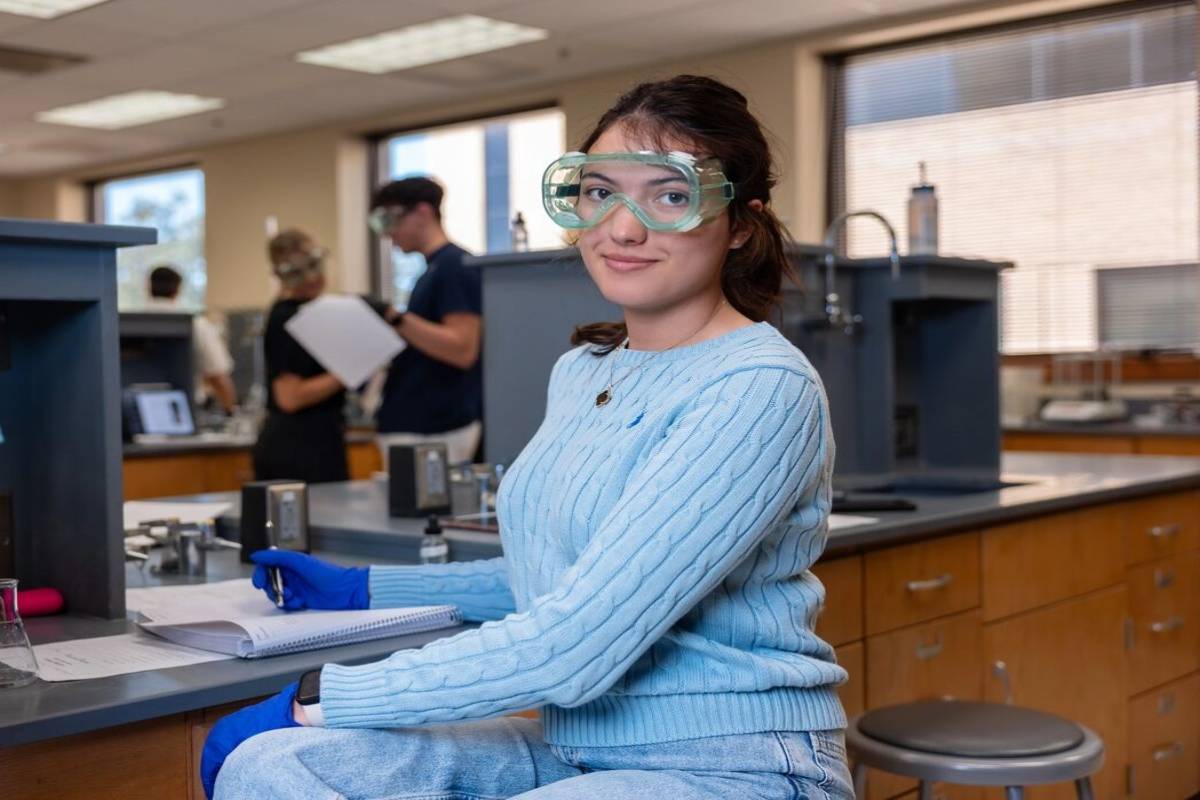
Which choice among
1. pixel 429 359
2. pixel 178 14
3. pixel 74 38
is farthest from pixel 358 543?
pixel 74 38

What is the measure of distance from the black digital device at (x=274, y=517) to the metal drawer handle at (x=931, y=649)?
44.3 inches

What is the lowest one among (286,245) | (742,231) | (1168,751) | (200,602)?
(1168,751)

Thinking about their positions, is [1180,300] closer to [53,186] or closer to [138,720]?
[138,720]

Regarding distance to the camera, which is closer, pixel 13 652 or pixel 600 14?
pixel 13 652

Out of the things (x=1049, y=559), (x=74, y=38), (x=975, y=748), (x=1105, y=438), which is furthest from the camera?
Result: (x=74, y=38)

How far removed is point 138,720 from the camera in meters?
1.45

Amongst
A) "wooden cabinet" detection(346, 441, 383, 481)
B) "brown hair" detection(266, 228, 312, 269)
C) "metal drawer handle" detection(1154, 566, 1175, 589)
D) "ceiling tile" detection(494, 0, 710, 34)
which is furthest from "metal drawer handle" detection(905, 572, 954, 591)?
"wooden cabinet" detection(346, 441, 383, 481)

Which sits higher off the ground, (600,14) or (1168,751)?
(600,14)

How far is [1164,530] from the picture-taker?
3.35 meters

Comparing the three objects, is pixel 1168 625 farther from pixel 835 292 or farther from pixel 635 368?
pixel 635 368

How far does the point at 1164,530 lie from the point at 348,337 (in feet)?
7.08

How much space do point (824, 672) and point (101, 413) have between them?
3.48ft

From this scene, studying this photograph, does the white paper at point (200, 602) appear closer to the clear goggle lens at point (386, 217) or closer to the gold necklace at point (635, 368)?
the gold necklace at point (635, 368)

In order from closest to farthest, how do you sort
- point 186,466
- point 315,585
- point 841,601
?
Result: point 315,585 < point 841,601 < point 186,466
